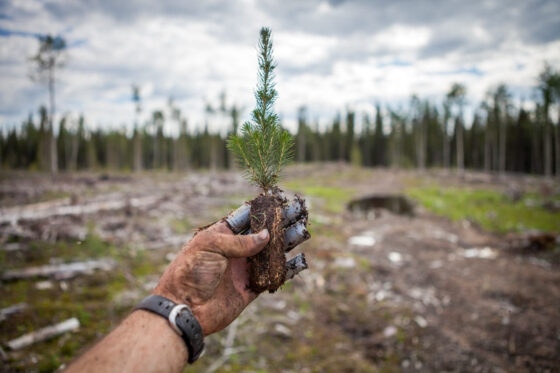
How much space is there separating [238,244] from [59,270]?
7072 mm

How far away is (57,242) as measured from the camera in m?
9.02

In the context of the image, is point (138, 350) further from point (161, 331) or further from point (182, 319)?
point (182, 319)

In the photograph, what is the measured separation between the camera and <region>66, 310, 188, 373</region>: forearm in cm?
159

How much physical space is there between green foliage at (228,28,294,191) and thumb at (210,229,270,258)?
57 cm

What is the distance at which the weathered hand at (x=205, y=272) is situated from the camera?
207 cm

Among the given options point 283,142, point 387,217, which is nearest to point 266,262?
point 283,142

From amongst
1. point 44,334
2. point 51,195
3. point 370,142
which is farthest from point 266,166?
point 370,142

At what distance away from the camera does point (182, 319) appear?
74.9 inches

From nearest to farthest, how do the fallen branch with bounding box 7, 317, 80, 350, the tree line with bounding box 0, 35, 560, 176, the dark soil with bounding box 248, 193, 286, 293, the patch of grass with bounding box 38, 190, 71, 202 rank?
the dark soil with bounding box 248, 193, 286, 293
the fallen branch with bounding box 7, 317, 80, 350
the patch of grass with bounding box 38, 190, 71, 202
the tree line with bounding box 0, 35, 560, 176

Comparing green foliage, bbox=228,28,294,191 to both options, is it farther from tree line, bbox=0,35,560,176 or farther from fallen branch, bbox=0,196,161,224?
tree line, bbox=0,35,560,176

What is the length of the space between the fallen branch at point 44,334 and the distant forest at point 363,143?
141 feet

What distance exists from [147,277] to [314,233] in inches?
287

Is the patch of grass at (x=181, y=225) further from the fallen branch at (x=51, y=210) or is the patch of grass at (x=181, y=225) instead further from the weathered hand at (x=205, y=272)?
the weathered hand at (x=205, y=272)

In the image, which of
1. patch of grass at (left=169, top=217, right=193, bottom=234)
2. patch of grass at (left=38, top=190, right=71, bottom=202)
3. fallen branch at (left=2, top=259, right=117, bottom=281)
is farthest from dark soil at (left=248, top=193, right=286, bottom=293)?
patch of grass at (left=38, top=190, right=71, bottom=202)
